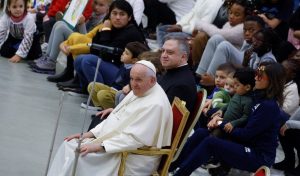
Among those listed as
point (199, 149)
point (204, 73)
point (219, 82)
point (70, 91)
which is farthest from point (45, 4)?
point (199, 149)

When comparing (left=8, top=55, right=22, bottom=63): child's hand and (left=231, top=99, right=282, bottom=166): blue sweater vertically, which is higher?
(left=231, top=99, right=282, bottom=166): blue sweater

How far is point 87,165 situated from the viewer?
3934 mm

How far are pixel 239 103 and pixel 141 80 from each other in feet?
3.47

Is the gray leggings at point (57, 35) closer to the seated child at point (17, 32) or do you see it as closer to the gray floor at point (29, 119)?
the gray floor at point (29, 119)

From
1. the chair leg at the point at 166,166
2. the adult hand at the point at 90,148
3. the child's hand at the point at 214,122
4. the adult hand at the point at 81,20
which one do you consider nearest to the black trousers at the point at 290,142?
the child's hand at the point at 214,122

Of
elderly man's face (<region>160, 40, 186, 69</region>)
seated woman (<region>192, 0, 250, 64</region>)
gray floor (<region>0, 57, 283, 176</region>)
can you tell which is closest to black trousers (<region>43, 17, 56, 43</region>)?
gray floor (<region>0, 57, 283, 176</region>)

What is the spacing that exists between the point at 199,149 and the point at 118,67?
226 centimetres

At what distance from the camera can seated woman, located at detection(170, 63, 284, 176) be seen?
4457mm

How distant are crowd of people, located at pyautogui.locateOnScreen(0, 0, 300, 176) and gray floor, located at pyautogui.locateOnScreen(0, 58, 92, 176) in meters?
0.23

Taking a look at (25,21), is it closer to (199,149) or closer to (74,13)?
(74,13)

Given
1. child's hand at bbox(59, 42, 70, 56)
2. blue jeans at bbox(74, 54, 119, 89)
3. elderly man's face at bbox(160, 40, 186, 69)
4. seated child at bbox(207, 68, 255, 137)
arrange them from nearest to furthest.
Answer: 1. elderly man's face at bbox(160, 40, 186, 69)
2. seated child at bbox(207, 68, 255, 137)
3. blue jeans at bbox(74, 54, 119, 89)
4. child's hand at bbox(59, 42, 70, 56)

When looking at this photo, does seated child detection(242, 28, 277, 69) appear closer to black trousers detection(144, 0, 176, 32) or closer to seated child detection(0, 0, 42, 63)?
black trousers detection(144, 0, 176, 32)

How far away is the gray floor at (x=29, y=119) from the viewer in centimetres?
488

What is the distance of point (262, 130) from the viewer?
14.7 ft
